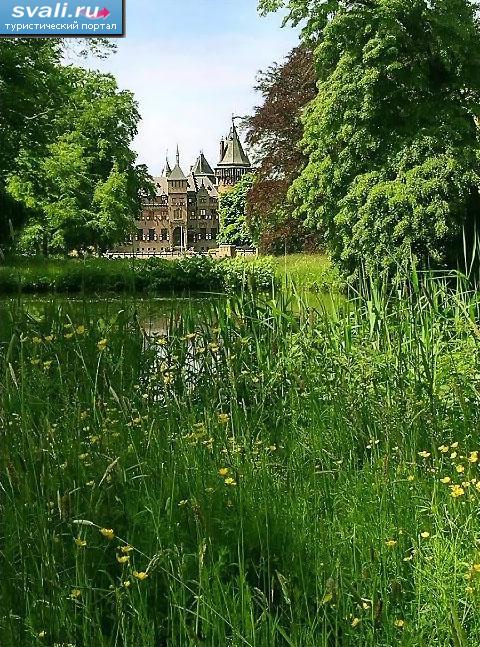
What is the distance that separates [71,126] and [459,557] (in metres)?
23.3

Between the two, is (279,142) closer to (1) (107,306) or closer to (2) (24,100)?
(2) (24,100)

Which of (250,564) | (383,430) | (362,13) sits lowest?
(250,564)

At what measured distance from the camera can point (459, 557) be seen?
A: 6.62ft

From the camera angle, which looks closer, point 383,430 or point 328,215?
point 383,430

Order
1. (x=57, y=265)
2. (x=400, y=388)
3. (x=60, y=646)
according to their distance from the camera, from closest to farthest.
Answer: (x=60, y=646) < (x=400, y=388) < (x=57, y=265)

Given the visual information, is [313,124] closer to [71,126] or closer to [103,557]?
[71,126]

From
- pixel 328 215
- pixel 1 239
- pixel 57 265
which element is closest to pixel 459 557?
pixel 1 239

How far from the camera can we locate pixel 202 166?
49594 millimetres

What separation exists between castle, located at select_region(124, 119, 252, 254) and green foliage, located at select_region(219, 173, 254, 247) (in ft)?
1.56

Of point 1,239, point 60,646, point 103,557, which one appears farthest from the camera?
point 1,239

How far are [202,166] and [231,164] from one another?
931 cm

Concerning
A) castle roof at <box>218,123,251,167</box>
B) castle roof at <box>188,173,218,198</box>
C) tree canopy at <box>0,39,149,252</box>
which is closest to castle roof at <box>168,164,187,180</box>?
castle roof at <box>188,173,218,198</box>

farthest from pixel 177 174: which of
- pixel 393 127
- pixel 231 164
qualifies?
pixel 393 127

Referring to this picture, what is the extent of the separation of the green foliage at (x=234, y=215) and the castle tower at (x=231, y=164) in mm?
768
